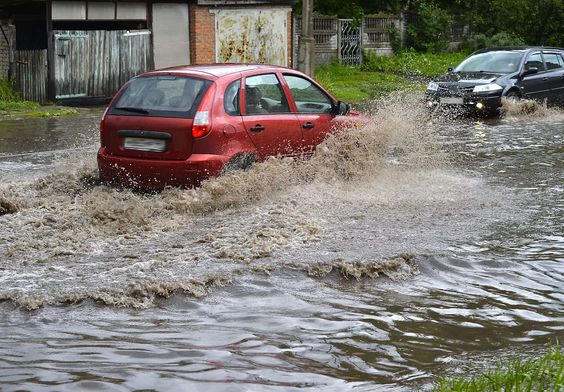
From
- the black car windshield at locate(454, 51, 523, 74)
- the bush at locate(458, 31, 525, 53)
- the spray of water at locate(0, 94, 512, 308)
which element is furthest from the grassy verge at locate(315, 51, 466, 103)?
the spray of water at locate(0, 94, 512, 308)

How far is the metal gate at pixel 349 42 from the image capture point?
34.8 m

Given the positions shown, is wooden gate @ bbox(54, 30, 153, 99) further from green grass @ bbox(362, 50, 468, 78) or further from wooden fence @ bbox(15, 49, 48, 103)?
green grass @ bbox(362, 50, 468, 78)

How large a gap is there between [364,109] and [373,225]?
13.0 m

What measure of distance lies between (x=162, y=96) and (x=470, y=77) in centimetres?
1222

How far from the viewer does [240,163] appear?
10.5 meters

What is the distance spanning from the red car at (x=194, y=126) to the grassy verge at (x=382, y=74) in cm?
1357

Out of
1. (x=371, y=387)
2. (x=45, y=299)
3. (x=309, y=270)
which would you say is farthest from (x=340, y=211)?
(x=371, y=387)

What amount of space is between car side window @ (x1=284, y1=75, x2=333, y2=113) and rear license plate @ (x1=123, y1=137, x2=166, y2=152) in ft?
6.86

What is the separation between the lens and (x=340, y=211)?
1037 cm

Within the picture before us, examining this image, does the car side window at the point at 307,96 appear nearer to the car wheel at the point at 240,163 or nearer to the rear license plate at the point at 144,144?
the car wheel at the point at 240,163

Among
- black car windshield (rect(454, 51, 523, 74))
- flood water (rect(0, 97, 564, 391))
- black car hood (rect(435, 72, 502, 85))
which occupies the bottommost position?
flood water (rect(0, 97, 564, 391))

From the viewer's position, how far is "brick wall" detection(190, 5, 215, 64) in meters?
25.4

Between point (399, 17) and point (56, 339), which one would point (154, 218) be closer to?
point (56, 339)

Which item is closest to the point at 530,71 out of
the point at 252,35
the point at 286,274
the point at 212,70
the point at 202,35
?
the point at 252,35
